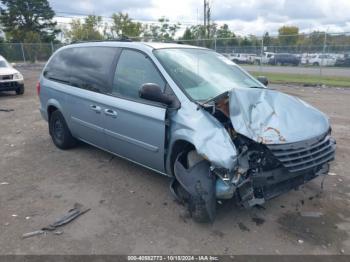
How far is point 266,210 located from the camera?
379 centimetres

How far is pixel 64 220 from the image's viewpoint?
360 cm

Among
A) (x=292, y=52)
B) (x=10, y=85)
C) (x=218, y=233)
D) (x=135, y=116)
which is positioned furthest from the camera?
(x=292, y=52)

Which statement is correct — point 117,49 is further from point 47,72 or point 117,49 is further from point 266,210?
point 266,210

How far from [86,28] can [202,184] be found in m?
44.3

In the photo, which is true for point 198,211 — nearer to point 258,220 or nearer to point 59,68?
point 258,220

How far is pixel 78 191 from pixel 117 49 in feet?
6.56

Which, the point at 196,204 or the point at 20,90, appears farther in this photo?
the point at 20,90

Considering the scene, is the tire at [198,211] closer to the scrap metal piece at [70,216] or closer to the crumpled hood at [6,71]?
the scrap metal piece at [70,216]

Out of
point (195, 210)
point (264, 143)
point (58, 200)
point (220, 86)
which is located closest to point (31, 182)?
point (58, 200)

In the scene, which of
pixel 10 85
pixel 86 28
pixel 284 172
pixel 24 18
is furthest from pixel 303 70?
pixel 24 18

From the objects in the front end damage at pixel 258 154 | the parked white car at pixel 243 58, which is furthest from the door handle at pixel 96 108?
the parked white car at pixel 243 58

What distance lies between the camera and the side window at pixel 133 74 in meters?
3.97

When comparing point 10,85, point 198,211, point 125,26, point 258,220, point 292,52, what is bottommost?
point 258,220

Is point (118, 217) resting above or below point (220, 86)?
below
